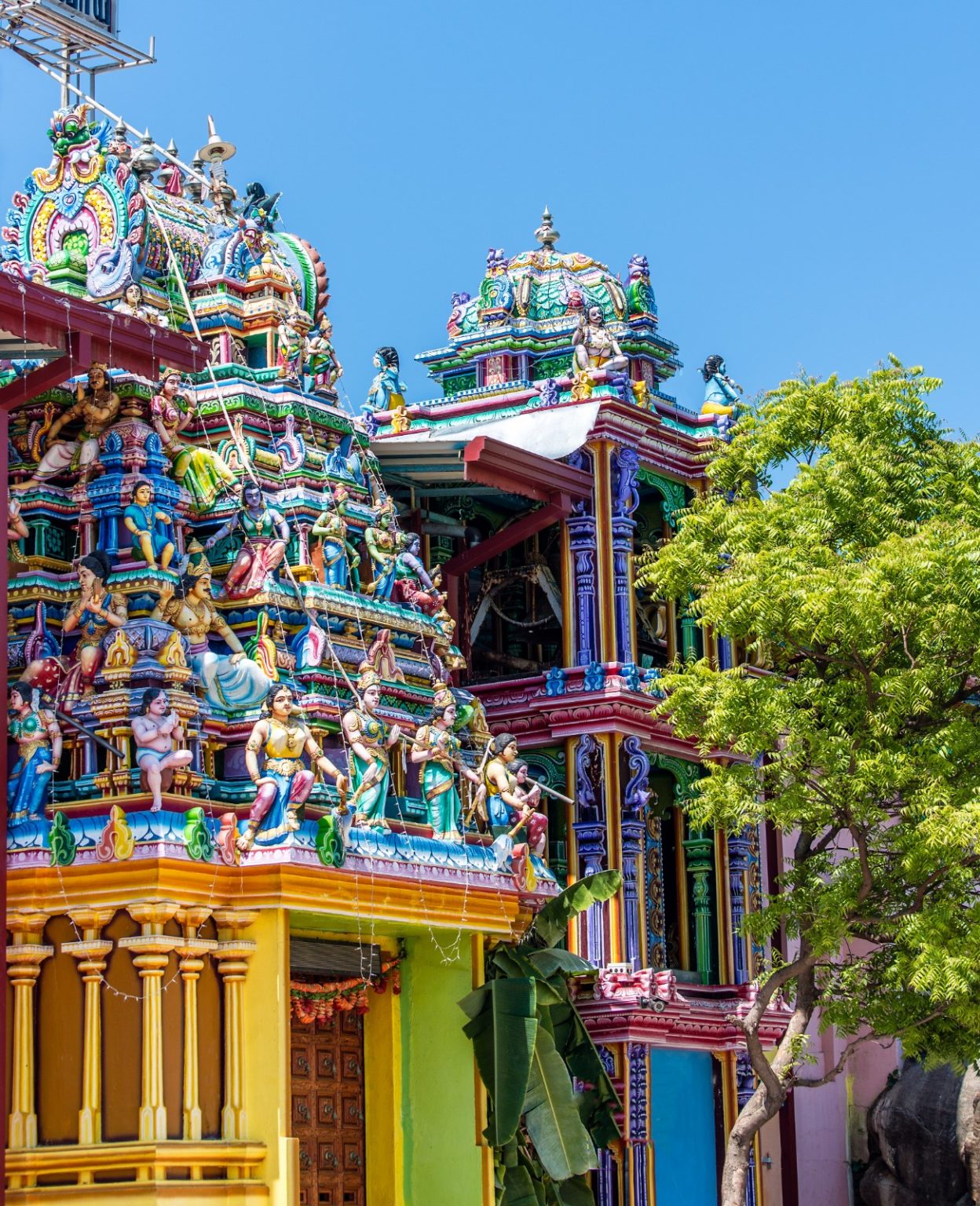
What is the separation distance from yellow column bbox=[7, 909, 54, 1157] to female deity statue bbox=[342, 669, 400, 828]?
3315 mm

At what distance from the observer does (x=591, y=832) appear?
30.2 metres

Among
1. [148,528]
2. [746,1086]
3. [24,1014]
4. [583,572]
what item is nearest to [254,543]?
[148,528]

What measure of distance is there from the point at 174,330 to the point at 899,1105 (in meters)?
16.4

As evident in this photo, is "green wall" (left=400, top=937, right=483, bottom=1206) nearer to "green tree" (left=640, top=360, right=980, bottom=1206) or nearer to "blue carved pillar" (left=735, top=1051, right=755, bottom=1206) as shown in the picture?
"green tree" (left=640, top=360, right=980, bottom=1206)

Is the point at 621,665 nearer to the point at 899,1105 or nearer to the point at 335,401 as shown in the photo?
the point at 335,401

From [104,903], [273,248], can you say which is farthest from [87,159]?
[104,903]

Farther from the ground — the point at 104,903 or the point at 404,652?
the point at 404,652

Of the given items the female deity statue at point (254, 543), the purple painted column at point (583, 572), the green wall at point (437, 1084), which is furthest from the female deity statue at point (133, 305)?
the green wall at point (437, 1084)

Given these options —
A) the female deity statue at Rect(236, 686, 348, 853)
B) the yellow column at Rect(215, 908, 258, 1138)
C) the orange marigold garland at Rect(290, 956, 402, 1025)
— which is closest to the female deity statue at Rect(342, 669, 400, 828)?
the female deity statue at Rect(236, 686, 348, 853)

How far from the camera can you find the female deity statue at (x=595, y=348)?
31750 mm

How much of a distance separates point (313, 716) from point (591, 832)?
581 cm

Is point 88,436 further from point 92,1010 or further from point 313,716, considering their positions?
point 92,1010

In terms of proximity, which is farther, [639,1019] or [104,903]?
[639,1019]

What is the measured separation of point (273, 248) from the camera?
1092 inches
